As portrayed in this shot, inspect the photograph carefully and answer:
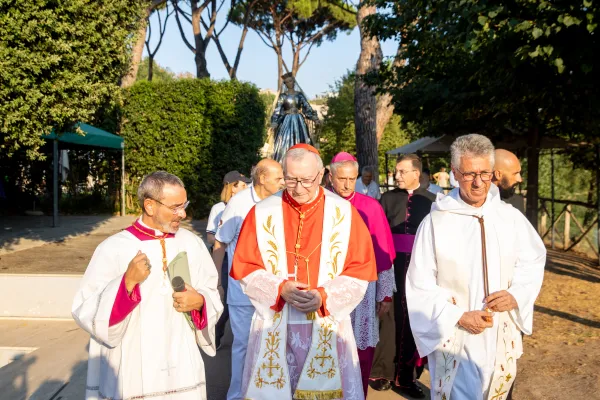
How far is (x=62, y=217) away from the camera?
1970 centimetres

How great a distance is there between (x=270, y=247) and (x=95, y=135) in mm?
14762

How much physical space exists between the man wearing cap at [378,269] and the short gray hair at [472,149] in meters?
1.57

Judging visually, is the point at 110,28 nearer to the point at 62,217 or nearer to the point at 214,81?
the point at 214,81

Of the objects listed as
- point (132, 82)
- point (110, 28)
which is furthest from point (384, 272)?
point (132, 82)

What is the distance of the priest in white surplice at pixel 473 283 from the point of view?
333 centimetres

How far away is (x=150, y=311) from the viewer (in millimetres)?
3176

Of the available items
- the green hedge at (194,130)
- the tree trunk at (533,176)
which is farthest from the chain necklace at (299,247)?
the green hedge at (194,130)

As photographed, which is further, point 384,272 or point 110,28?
point 110,28

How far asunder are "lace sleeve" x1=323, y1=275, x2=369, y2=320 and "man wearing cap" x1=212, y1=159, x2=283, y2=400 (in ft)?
4.81

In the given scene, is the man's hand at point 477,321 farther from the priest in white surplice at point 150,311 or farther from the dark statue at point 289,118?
the dark statue at point 289,118

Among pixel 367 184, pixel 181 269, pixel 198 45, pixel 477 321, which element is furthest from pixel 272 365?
pixel 198 45

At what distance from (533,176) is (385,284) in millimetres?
8245

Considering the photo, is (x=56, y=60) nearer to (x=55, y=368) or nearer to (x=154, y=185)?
(x=55, y=368)

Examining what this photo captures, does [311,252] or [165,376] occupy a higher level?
[311,252]
